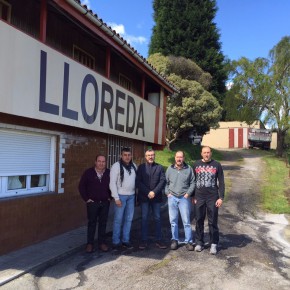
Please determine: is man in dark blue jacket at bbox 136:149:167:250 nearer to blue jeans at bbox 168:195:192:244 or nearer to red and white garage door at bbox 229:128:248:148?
blue jeans at bbox 168:195:192:244

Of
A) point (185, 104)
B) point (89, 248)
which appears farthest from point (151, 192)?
point (185, 104)

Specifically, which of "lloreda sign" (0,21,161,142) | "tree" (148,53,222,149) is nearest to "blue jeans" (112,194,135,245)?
"lloreda sign" (0,21,161,142)

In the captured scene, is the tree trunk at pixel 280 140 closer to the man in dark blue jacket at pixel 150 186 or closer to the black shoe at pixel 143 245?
the man in dark blue jacket at pixel 150 186

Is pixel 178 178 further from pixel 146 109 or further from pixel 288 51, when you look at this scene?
pixel 288 51

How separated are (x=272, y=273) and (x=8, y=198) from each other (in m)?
4.28

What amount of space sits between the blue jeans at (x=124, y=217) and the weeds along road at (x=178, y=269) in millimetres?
291

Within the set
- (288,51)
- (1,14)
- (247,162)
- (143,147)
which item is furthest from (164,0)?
(1,14)

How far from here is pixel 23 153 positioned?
21.4ft

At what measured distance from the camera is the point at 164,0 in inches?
1214

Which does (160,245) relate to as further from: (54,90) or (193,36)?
(193,36)

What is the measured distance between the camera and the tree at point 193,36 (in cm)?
2891

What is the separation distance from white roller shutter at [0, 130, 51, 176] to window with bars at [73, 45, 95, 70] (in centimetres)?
275

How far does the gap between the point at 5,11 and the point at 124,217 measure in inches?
169

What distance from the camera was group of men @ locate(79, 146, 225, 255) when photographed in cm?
631
